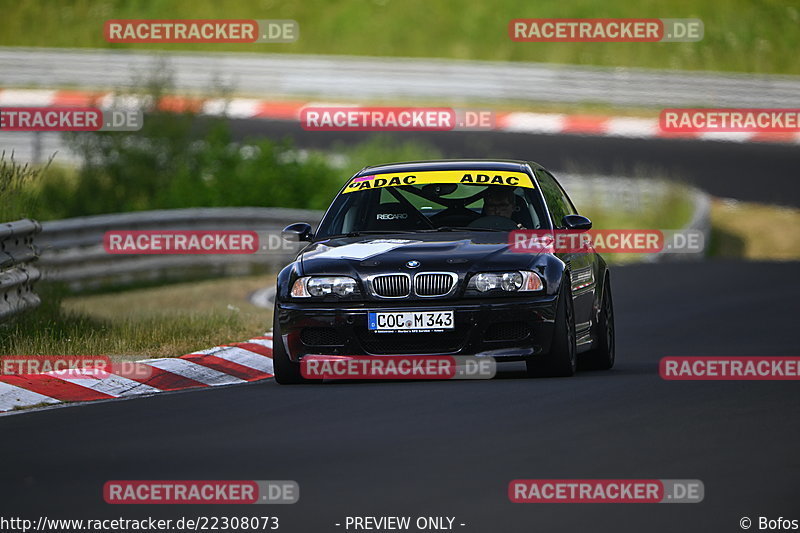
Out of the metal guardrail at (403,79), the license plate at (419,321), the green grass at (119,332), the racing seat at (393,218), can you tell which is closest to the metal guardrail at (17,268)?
the green grass at (119,332)

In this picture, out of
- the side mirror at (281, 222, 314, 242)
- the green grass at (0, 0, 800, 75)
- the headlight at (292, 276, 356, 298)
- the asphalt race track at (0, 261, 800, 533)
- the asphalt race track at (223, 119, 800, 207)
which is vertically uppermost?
the green grass at (0, 0, 800, 75)

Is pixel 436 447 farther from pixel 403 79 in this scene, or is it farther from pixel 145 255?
pixel 403 79

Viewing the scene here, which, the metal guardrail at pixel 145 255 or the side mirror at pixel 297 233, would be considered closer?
the side mirror at pixel 297 233

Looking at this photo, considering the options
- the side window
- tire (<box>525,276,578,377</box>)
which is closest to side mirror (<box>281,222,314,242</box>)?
the side window

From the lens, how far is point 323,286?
1068 cm

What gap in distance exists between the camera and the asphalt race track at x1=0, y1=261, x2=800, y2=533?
6.60 meters

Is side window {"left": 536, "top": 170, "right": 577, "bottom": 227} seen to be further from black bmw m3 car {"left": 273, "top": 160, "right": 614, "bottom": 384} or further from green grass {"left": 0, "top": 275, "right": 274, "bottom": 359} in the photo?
green grass {"left": 0, "top": 275, "right": 274, "bottom": 359}

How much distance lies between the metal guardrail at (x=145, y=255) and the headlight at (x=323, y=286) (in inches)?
368

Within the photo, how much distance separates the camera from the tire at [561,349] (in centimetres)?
1062

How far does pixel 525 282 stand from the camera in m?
10.5

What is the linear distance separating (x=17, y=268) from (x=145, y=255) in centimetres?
995

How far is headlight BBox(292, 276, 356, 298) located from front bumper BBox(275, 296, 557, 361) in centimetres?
9

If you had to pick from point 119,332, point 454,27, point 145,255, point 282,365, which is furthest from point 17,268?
point 454,27

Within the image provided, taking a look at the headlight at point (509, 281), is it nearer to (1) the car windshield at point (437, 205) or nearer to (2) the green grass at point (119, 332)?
(1) the car windshield at point (437, 205)
